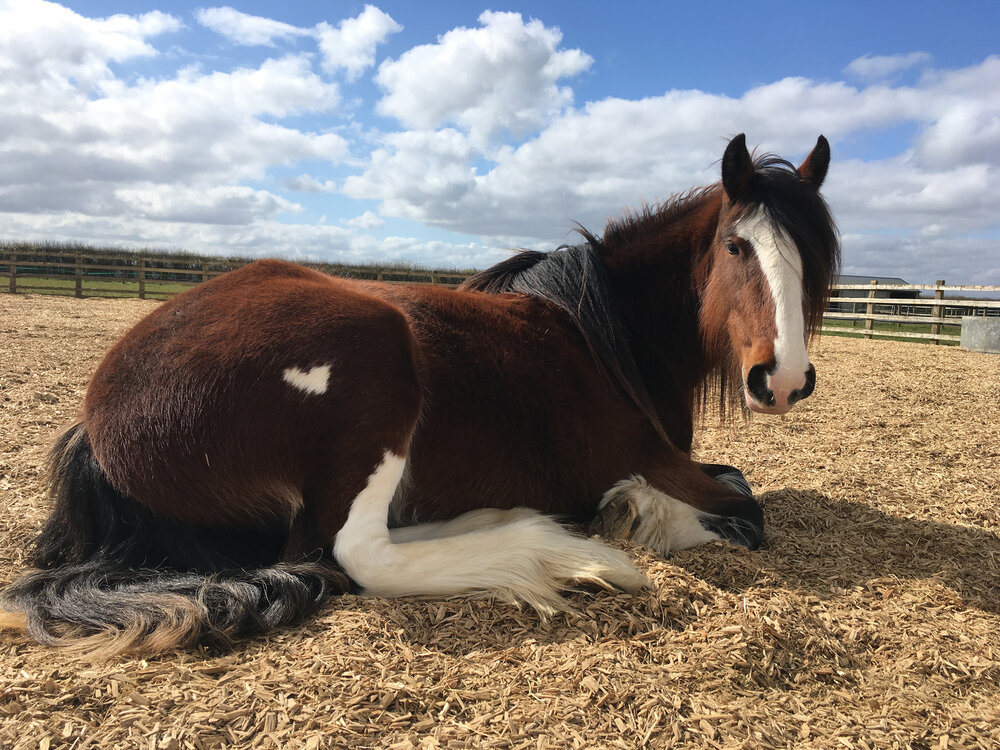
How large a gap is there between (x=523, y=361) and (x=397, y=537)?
1.03 meters

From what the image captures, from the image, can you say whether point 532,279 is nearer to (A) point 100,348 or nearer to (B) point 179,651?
(B) point 179,651

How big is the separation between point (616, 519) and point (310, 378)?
164cm

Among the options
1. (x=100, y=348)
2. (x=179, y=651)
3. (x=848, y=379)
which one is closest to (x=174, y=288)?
(x=100, y=348)

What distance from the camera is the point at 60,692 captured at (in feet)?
5.87

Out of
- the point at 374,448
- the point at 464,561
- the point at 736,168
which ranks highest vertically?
the point at 736,168

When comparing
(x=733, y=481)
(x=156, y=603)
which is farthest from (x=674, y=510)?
(x=156, y=603)

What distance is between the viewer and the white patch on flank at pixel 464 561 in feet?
8.05

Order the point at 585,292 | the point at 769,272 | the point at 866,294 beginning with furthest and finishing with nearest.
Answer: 1. the point at 866,294
2. the point at 585,292
3. the point at 769,272

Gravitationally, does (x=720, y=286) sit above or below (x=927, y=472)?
above

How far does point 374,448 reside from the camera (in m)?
2.52

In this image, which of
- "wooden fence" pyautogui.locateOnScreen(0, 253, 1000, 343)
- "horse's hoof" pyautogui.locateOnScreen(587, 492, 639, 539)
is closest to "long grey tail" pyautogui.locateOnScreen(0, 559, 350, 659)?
"horse's hoof" pyautogui.locateOnScreen(587, 492, 639, 539)

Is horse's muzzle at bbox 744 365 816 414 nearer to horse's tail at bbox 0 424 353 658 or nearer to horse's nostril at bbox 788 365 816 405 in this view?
horse's nostril at bbox 788 365 816 405

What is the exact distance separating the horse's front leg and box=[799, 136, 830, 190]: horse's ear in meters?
1.65

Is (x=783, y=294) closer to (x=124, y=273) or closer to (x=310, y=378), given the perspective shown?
(x=310, y=378)
